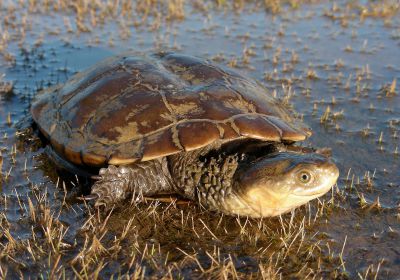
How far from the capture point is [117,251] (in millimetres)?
3350

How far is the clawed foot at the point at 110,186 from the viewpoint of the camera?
149 inches

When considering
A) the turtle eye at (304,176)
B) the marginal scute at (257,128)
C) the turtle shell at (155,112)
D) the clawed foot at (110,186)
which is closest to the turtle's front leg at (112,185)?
the clawed foot at (110,186)

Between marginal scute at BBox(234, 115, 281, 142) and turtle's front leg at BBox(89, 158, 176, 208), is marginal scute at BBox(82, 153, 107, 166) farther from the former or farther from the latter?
marginal scute at BBox(234, 115, 281, 142)

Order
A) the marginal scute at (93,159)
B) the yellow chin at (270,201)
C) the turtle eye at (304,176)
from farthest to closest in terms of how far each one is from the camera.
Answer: the marginal scute at (93,159) → the yellow chin at (270,201) → the turtle eye at (304,176)

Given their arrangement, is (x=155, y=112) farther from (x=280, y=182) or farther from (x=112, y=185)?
(x=280, y=182)

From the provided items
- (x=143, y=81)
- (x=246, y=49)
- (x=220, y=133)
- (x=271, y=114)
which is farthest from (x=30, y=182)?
(x=246, y=49)

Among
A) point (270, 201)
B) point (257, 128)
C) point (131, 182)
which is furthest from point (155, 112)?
point (270, 201)

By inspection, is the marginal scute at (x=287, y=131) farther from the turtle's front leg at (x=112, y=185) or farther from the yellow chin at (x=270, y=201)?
the turtle's front leg at (x=112, y=185)

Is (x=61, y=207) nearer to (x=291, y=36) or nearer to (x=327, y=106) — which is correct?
(x=327, y=106)

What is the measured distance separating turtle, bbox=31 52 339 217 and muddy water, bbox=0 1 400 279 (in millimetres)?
318

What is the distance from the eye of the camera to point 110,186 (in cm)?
380

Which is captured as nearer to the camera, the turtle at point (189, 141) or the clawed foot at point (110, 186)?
the turtle at point (189, 141)

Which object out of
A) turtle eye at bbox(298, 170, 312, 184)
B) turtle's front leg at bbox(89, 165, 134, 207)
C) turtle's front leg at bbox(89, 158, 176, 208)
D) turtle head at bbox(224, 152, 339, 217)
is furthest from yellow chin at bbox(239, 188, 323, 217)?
turtle's front leg at bbox(89, 165, 134, 207)

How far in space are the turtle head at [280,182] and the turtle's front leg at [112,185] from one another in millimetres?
861
